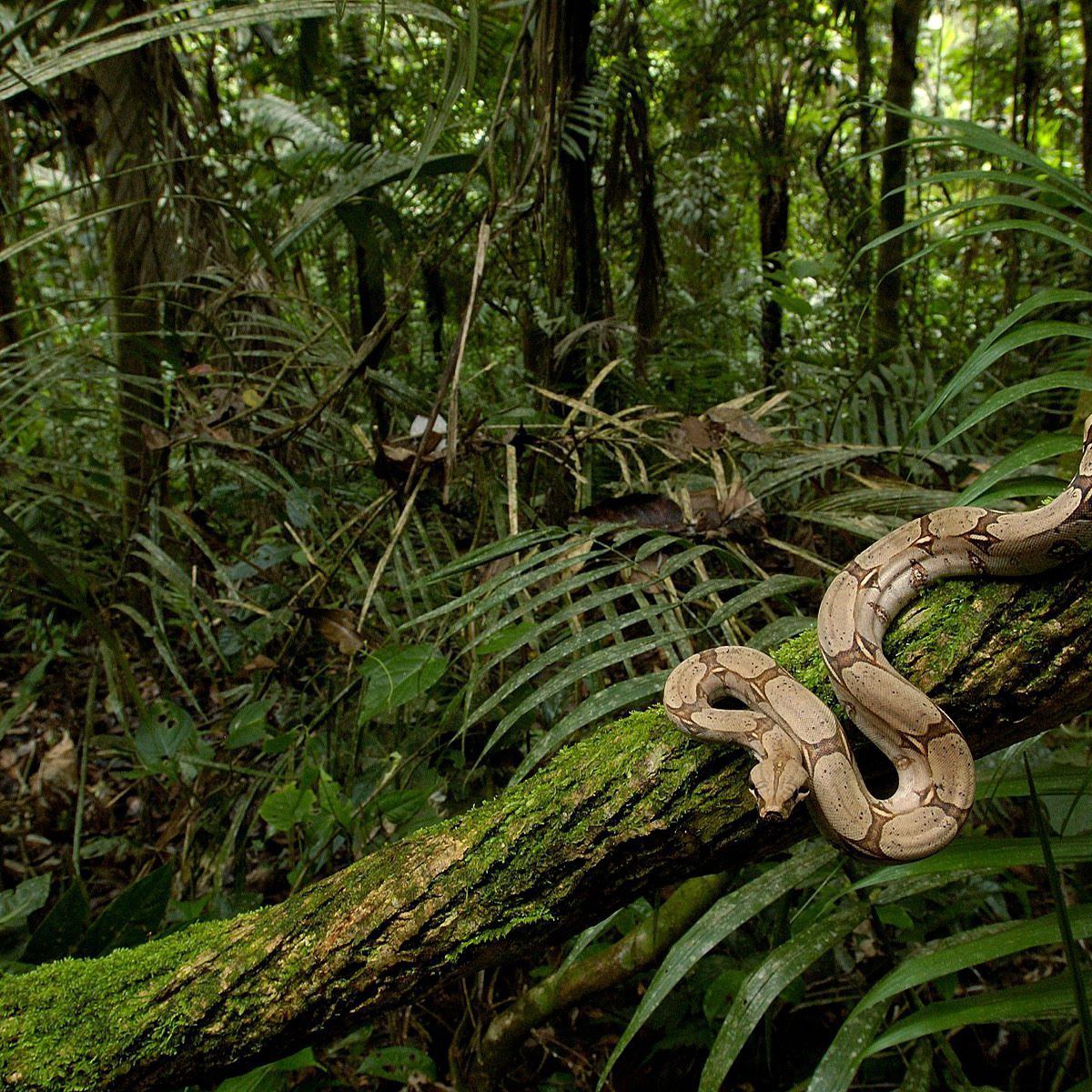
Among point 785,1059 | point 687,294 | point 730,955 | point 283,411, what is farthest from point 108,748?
point 687,294

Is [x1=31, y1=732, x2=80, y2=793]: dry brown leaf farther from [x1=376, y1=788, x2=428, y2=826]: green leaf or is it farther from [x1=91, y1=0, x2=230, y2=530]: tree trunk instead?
[x1=376, y1=788, x2=428, y2=826]: green leaf

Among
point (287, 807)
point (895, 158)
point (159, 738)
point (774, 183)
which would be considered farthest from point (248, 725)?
point (774, 183)

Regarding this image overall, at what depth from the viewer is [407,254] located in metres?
5.42

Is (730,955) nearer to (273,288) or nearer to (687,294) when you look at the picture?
(273,288)

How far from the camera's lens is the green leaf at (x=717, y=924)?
Result: 1724mm

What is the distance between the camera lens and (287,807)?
8.21 feet

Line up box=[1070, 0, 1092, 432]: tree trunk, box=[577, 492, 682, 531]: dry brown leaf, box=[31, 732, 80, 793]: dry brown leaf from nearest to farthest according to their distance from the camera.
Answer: box=[577, 492, 682, 531]: dry brown leaf
box=[31, 732, 80, 793]: dry brown leaf
box=[1070, 0, 1092, 432]: tree trunk

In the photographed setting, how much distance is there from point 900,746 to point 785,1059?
2.20 m

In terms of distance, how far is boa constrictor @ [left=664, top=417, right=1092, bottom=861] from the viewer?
57.8 inches

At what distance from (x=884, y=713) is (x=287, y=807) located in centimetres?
180

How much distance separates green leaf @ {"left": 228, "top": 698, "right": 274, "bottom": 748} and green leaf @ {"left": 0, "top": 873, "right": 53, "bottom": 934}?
2.08 ft

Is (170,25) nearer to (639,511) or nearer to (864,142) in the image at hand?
(639,511)

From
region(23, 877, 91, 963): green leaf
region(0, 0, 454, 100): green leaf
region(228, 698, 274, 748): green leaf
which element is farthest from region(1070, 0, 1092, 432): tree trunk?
region(23, 877, 91, 963): green leaf

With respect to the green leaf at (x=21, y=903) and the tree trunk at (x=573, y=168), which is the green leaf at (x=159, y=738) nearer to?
the green leaf at (x=21, y=903)
